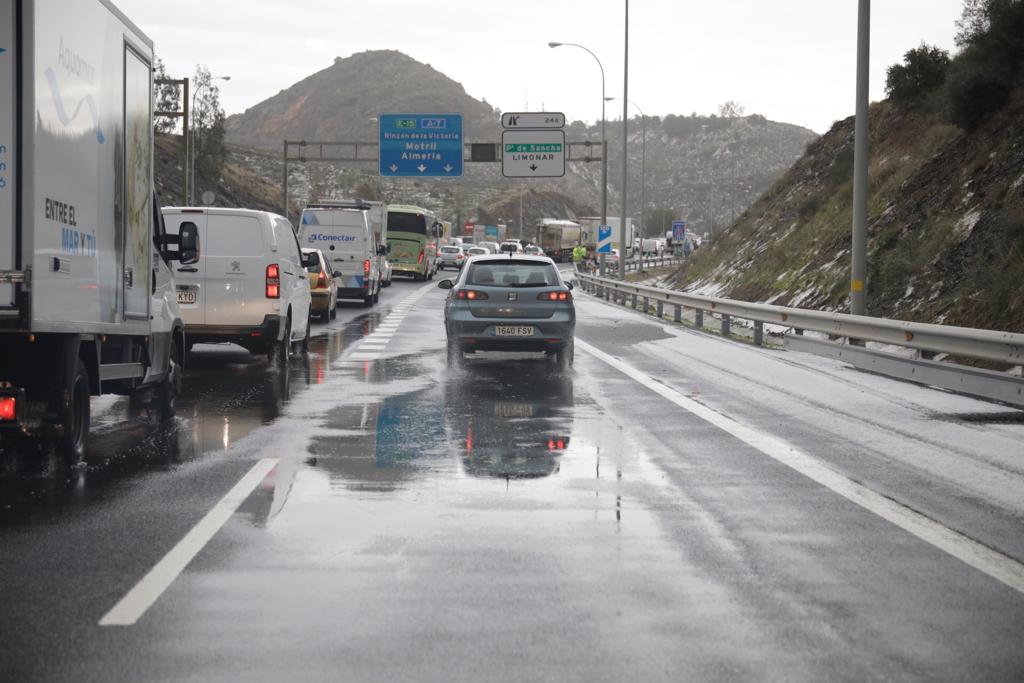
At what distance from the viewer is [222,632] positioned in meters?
5.15

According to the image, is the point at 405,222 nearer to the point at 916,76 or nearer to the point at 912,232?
the point at 916,76

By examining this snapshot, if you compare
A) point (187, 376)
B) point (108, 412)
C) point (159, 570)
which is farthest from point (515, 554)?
point (187, 376)

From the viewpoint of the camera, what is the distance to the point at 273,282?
17.6m

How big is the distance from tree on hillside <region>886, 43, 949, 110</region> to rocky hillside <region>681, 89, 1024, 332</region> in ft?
1.74

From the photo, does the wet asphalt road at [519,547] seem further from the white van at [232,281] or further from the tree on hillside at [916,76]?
the tree on hillside at [916,76]

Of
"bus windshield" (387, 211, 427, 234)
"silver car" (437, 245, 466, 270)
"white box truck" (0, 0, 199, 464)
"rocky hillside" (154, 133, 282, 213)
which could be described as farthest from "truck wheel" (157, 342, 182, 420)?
"silver car" (437, 245, 466, 270)

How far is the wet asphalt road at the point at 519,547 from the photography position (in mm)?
4891

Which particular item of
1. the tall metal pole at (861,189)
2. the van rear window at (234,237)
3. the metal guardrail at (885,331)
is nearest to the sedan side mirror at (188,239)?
the van rear window at (234,237)

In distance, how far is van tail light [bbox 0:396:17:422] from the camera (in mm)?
8414

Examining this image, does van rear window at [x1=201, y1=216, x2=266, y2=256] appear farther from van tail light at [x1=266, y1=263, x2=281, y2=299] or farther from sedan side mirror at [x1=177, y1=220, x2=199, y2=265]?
sedan side mirror at [x1=177, y1=220, x2=199, y2=265]

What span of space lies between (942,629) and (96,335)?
6396 mm

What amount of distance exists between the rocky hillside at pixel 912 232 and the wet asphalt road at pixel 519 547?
1051 cm

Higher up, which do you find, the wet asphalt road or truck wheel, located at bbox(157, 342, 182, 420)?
truck wheel, located at bbox(157, 342, 182, 420)

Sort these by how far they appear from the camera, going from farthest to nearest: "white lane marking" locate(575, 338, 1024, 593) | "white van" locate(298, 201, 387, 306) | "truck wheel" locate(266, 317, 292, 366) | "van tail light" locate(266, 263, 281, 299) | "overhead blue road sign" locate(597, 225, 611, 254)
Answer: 1. "overhead blue road sign" locate(597, 225, 611, 254)
2. "white van" locate(298, 201, 387, 306)
3. "truck wheel" locate(266, 317, 292, 366)
4. "van tail light" locate(266, 263, 281, 299)
5. "white lane marking" locate(575, 338, 1024, 593)
